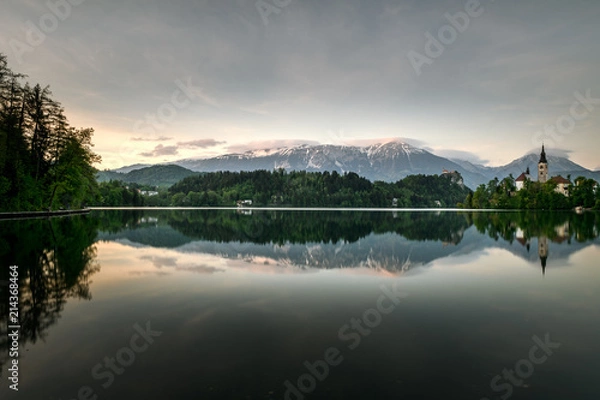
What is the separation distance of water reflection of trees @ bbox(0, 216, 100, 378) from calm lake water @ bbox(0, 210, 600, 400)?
92mm

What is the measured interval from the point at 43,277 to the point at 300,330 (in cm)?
1224

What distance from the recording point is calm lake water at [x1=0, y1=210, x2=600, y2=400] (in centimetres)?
689

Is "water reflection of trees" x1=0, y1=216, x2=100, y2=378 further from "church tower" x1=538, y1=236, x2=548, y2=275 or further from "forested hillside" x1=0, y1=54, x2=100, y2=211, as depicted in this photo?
"forested hillside" x1=0, y1=54, x2=100, y2=211

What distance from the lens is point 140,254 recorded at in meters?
24.2

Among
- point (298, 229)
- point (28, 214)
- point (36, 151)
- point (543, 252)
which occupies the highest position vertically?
point (36, 151)

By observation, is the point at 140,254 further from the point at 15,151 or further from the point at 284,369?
the point at 15,151

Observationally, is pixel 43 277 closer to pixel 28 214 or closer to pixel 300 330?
pixel 300 330

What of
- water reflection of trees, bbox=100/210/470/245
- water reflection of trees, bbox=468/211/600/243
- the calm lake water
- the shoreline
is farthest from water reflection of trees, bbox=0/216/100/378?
water reflection of trees, bbox=468/211/600/243

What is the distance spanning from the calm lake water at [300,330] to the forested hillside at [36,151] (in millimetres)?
40041

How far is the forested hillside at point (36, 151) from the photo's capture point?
51750 mm

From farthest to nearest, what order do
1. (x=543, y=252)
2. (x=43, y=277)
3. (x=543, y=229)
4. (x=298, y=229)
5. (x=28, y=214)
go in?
(x=28, y=214) → (x=543, y=229) → (x=298, y=229) → (x=543, y=252) → (x=43, y=277)

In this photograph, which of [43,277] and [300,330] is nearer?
[300,330]

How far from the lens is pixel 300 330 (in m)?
9.91

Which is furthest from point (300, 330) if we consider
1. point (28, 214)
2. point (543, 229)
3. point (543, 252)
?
point (28, 214)
